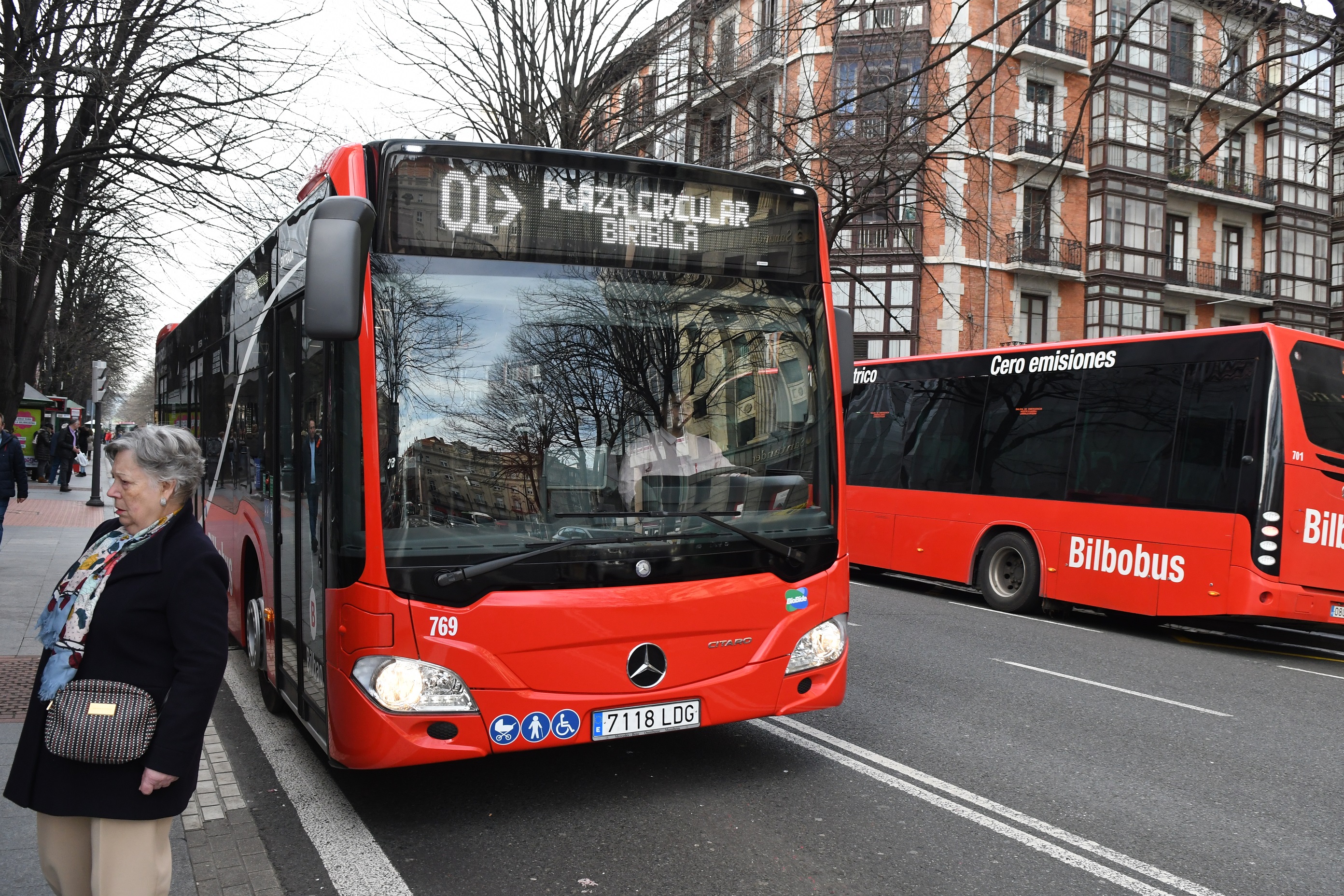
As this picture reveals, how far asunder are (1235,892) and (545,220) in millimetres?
3862

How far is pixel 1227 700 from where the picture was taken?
7930mm

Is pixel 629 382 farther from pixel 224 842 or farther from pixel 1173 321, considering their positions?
pixel 1173 321

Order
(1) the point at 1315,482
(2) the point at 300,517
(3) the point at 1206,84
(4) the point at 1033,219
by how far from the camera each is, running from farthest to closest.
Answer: (4) the point at 1033,219 → (3) the point at 1206,84 → (1) the point at 1315,482 → (2) the point at 300,517

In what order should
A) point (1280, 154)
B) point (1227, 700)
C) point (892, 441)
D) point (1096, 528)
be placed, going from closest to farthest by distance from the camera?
point (1227, 700) < point (1096, 528) < point (892, 441) < point (1280, 154)

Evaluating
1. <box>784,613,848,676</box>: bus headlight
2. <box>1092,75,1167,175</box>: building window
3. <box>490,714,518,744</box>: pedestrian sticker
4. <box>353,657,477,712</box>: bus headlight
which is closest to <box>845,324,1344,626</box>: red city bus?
<box>784,613,848,676</box>: bus headlight

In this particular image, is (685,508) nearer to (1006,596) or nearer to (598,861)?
(598,861)

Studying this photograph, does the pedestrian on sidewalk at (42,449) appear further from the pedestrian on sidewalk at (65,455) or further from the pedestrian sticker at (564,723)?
the pedestrian sticker at (564,723)

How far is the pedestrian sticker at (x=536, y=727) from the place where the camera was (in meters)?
4.58

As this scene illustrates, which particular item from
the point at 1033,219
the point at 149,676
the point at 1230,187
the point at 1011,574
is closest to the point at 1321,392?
the point at 1011,574

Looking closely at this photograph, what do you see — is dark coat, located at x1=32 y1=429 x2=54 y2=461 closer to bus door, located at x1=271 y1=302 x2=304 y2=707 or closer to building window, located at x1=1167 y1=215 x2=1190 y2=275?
bus door, located at x1=271 y1=302 x2=304 y2=707

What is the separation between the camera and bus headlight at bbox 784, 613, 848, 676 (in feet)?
17.3

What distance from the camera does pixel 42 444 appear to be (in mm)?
31703

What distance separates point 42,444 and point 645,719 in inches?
1272

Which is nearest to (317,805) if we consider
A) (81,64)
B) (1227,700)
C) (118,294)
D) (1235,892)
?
(1235,892)
